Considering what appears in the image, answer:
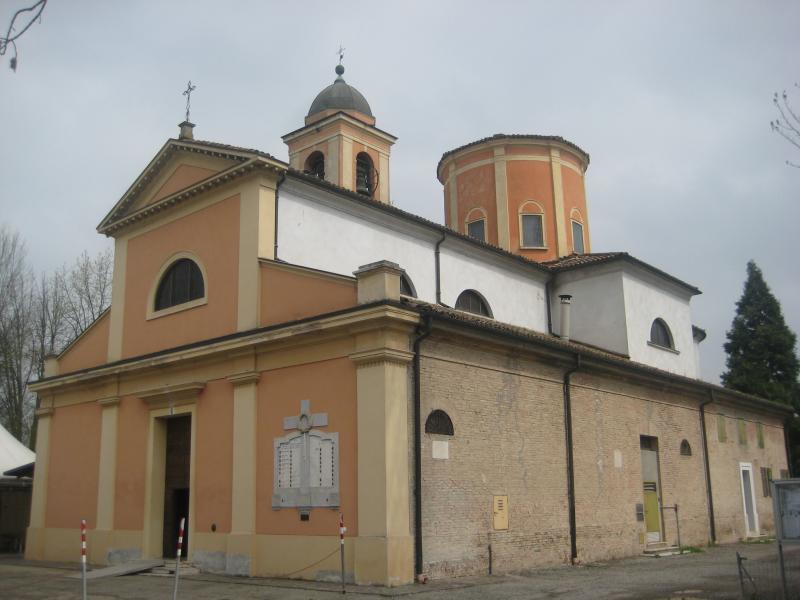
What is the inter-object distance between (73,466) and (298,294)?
845 cm

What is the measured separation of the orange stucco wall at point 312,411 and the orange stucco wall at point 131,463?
13.0 feet

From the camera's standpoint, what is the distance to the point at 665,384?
68.3ft

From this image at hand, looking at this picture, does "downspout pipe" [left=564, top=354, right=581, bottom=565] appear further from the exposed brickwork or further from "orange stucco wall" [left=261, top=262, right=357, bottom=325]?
"orange stucco wall" [left=261, top=262, right=357, bottom=325]

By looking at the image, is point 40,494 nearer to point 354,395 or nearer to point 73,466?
point 73,466

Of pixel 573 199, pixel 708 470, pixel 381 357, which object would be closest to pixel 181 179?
pixel 381 357

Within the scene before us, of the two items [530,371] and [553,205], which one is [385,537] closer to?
[530,371]

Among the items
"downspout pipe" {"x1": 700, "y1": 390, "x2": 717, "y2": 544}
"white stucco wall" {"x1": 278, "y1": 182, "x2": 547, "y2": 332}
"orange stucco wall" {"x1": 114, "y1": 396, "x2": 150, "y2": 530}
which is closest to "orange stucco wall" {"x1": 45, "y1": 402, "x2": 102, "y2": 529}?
"orange stucco wall" {"x1": 114, "y1": 396, "x2": 150, "y2": 530}

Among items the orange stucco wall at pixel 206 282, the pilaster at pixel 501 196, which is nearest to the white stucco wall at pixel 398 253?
the orange stucco wall at pixel 206 282

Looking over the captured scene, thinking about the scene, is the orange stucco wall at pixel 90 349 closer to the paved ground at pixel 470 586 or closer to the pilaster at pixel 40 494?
the pilaster at pixel 40 494

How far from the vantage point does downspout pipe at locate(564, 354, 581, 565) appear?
643 inches

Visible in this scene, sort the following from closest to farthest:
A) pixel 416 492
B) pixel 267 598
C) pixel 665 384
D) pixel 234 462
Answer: pixel 267 598 → pixel 416 492 → pixel 234 462 → pixel 665 384

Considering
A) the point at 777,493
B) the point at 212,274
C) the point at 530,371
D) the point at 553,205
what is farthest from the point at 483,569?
the point at 553,205

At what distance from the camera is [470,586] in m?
12.3

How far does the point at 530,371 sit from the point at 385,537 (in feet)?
16.9
